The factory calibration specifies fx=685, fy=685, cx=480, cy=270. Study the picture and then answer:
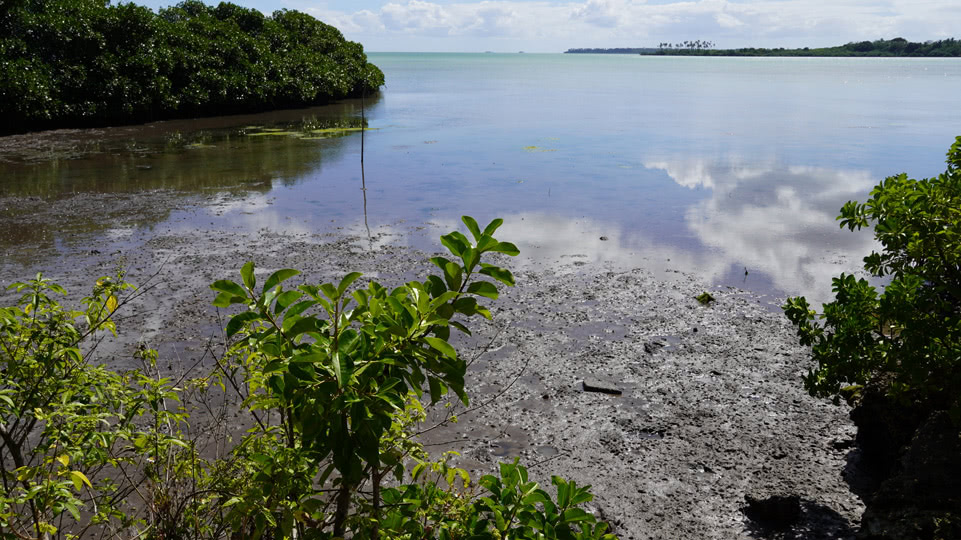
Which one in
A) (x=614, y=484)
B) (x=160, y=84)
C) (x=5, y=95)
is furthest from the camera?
(x=160, y=84)

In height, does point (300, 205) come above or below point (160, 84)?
below

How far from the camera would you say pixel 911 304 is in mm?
3820

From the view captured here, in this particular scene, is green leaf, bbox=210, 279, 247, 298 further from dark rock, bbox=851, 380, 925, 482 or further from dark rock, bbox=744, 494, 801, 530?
dark rock, bbox=851, 380, 925, 482

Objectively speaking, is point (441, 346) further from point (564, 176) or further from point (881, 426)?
point (564, 176)

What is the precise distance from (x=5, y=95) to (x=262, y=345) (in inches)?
968

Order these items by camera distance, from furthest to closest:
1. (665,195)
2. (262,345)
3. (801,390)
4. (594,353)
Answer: (665,195) → (594,353) → (801,390) → (262,345)

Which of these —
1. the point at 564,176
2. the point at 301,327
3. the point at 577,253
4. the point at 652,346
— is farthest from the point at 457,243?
the point at 564,176

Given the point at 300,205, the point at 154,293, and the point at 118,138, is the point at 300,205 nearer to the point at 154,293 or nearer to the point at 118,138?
the point at 154,293

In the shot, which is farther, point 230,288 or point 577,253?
point 577,253

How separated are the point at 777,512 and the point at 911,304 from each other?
5.00 ft

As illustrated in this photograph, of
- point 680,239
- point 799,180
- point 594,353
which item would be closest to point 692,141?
point 799,180

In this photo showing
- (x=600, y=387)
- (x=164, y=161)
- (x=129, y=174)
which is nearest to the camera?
(x=600, y=387)

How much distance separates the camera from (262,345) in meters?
1.79

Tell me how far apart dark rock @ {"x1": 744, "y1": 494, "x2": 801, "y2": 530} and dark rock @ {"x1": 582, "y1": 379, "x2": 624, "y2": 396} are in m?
1.76
